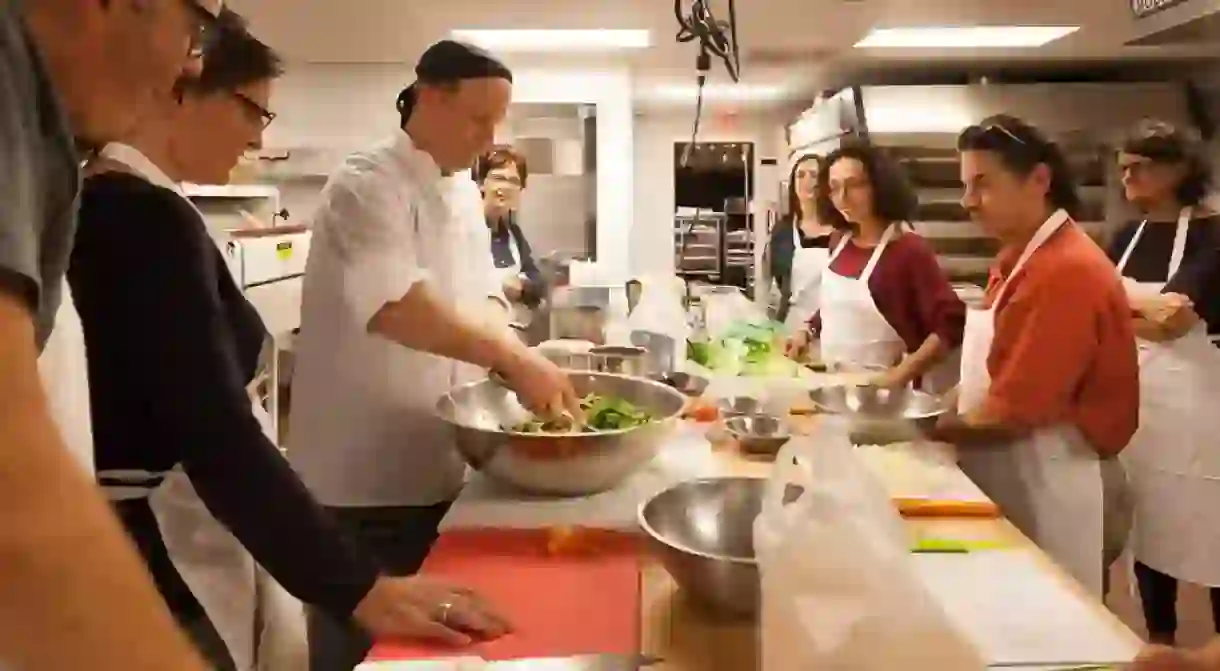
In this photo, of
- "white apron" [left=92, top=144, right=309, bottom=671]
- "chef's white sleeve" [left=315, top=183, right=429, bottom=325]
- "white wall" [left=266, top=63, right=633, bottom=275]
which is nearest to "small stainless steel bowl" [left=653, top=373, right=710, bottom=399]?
"chef's white sleeve" [left=315, top=183, right=429, bottom=325]

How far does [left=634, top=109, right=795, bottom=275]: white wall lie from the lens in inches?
289

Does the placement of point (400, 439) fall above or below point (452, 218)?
below

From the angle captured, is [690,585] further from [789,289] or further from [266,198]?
[789,289]

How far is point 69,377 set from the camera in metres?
0.87

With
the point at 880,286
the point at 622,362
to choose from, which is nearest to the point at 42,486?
the point at 622,362

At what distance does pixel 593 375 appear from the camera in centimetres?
195

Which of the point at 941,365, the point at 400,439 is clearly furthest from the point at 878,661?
the point at 941,365

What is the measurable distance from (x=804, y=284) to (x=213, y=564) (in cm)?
378

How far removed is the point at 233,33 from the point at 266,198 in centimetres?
260

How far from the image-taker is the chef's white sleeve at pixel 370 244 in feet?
5.61

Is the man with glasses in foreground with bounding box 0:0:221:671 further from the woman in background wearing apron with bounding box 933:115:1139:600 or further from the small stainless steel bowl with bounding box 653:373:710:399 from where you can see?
the small stainless steel bowl with bounding box 653:373:710:399

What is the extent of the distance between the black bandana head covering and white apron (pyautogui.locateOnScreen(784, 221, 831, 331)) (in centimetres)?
252

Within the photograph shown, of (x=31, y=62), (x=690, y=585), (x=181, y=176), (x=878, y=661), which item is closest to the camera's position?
(x=31, y=62)

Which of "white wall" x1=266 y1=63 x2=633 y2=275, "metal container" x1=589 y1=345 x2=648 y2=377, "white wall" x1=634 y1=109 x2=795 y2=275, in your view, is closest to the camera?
"metal container" x1=589 y1=345 x2=648 y2=377
